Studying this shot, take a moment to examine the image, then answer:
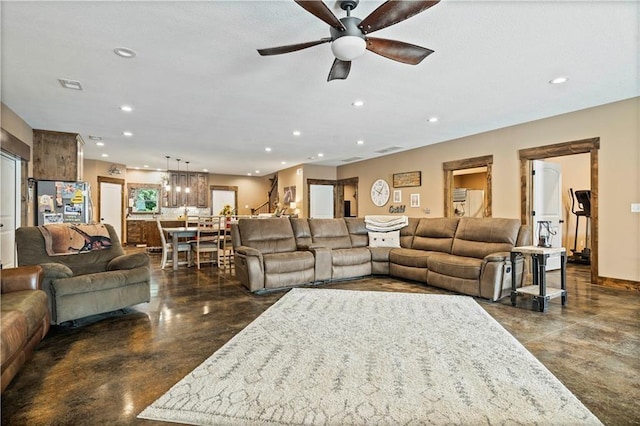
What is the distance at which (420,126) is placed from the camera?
18.8ft

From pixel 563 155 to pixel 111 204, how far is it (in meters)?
11.3

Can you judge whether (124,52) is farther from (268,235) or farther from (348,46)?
(268,235)

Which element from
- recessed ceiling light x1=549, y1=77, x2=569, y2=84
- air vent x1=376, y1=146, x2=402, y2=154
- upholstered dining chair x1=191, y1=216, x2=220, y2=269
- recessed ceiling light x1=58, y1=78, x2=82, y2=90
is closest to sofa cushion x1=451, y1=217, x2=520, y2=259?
recessed ceiling light x1=549, y1=77, x2=569, y2=84

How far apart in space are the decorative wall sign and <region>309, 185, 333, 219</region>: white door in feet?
9.06

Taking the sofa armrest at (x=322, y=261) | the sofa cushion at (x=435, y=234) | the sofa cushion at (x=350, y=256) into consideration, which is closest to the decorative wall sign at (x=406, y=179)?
the sofa cushion at (x=435, y=234)

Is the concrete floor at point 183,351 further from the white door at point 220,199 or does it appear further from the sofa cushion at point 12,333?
the white door at point 220,199

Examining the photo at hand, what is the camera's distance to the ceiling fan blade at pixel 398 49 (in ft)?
7.92

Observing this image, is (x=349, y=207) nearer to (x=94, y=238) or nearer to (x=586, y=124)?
(x=586, y=124)

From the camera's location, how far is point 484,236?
14.9 ft

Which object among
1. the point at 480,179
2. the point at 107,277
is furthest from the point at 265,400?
the point at 480,179

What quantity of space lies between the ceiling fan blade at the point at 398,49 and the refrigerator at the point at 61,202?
5.93 metres

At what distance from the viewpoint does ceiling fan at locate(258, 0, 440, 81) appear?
6.59 ft

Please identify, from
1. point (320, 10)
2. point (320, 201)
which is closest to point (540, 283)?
point (320, 10)

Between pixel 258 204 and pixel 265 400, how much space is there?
11.6 m
